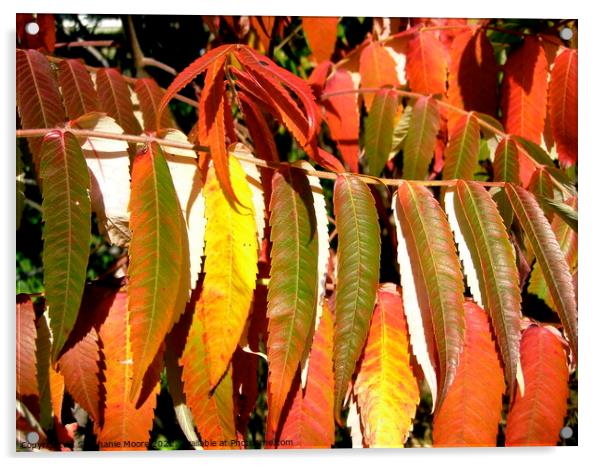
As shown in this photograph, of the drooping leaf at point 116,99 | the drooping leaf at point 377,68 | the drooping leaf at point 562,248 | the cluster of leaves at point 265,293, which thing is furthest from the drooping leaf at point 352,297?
the drooping leaf at point 377,68

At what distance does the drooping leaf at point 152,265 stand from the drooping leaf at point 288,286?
2.9 inches

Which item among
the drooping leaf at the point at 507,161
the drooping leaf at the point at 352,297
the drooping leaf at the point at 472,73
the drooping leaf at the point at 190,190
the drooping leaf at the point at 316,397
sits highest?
the drooping leaf at the point at 472,73

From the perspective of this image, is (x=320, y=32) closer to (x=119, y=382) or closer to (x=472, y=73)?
(x=472, y=73)

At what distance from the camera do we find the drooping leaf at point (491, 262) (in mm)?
524

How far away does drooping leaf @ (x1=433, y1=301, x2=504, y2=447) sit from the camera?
0.56 metres

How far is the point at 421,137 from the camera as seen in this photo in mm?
812

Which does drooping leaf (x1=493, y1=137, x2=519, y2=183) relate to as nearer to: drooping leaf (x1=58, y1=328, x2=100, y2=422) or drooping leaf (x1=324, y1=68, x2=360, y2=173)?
drooping leaf (x1=324, y1=68, x2=360, y2=173)

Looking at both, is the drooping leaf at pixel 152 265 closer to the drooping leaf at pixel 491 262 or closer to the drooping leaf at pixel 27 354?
the drooping leaf at pixel 27 354

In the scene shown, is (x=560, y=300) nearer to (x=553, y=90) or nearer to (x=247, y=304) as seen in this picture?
(x=247, y=304)

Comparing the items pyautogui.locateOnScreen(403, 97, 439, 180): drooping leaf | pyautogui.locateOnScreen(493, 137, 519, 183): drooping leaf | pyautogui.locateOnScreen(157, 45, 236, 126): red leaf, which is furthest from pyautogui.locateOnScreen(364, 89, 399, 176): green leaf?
pyautogui.locateOnScreen(157, 45, 236, 126): red leaf

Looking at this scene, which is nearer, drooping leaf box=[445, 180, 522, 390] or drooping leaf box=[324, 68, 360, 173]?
drooping leaf box=[445, 180, 522, 390]

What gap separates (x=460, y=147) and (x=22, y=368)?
522 millimetres

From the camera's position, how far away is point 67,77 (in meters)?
0.71

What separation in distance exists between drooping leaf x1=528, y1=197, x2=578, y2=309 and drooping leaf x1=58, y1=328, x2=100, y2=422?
429 millimetres
